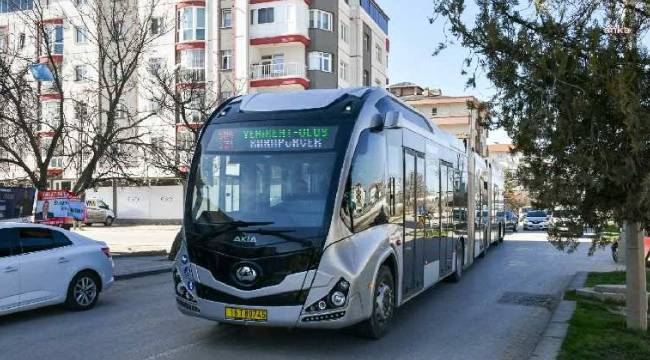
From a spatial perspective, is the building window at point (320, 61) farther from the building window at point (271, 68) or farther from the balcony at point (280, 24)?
the building window at point (271, 68)

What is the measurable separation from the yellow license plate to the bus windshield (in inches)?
34.9

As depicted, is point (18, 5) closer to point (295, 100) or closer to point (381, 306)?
point (295, 100)

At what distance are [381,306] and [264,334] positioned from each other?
1527mm

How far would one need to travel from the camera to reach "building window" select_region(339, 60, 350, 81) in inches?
1890

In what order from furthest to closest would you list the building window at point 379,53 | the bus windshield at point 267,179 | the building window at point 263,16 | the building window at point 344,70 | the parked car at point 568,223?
the building window at point 379,53
the building window at point 344,70
the building window at point 263,16
the parked car at point 568,223
the bus windshield at point 267,179

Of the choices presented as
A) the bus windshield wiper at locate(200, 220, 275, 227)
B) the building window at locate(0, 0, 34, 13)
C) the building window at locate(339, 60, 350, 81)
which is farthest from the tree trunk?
the building window at locate(339, 60, 350, 81)

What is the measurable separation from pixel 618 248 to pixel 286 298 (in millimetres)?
15392

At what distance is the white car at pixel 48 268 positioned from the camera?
8992 millimetres

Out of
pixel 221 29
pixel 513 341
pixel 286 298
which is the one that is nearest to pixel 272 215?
pixel 286 298

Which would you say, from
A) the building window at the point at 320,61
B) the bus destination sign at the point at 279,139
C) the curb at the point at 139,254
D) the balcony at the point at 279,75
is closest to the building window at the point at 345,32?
the building window at the point at 320,61

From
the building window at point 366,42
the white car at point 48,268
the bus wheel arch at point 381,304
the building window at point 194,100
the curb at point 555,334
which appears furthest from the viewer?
the building window at point 366,42

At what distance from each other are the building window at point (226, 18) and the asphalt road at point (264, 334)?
120 ft

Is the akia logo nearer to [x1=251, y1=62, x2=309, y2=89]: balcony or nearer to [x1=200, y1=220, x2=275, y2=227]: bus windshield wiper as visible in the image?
[x1=200, y1=220, x2=275, y2=227]: bus windshield wiper

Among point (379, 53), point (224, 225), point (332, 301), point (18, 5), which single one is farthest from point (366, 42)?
point (332, 301)
